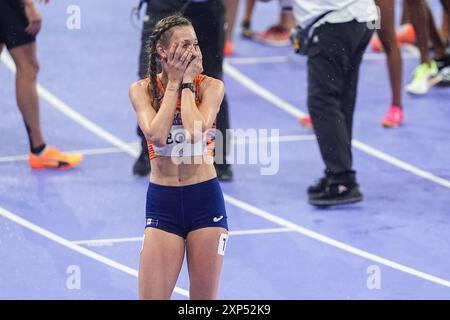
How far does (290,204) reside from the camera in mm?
8453

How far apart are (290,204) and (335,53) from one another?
1.23 metres

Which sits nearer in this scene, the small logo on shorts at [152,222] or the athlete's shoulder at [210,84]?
the small logo on shorts at [152,222]

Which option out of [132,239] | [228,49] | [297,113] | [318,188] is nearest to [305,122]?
[297,113]

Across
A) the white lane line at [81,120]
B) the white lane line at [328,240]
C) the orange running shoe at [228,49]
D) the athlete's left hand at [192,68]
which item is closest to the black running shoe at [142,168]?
the white lane line at [81,120]

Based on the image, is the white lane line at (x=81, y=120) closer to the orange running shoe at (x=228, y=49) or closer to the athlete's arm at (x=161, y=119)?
the orange running shoe at (x=228, y=49)

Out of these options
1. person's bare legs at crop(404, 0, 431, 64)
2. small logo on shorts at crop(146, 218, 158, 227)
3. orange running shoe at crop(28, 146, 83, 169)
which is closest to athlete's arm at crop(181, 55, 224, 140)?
small logo on shorts at crop(146, 218, 158, 227)

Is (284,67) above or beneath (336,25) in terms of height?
beneath

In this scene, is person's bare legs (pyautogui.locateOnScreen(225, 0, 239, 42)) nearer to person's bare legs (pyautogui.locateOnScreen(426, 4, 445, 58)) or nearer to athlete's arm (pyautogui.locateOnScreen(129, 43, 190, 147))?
person's bare legs (pyautogui.locateOnScreen(426, 4, 445, 58))


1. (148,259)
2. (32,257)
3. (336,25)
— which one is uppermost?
(336,25)

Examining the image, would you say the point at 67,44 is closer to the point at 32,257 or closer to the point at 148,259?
the point at 32,257

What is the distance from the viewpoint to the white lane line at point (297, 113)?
8992 mm

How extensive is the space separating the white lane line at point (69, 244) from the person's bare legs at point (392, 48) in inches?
133

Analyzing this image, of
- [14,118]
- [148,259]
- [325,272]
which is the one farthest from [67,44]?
[148,259]

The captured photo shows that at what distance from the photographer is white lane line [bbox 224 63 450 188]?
8992 mm
